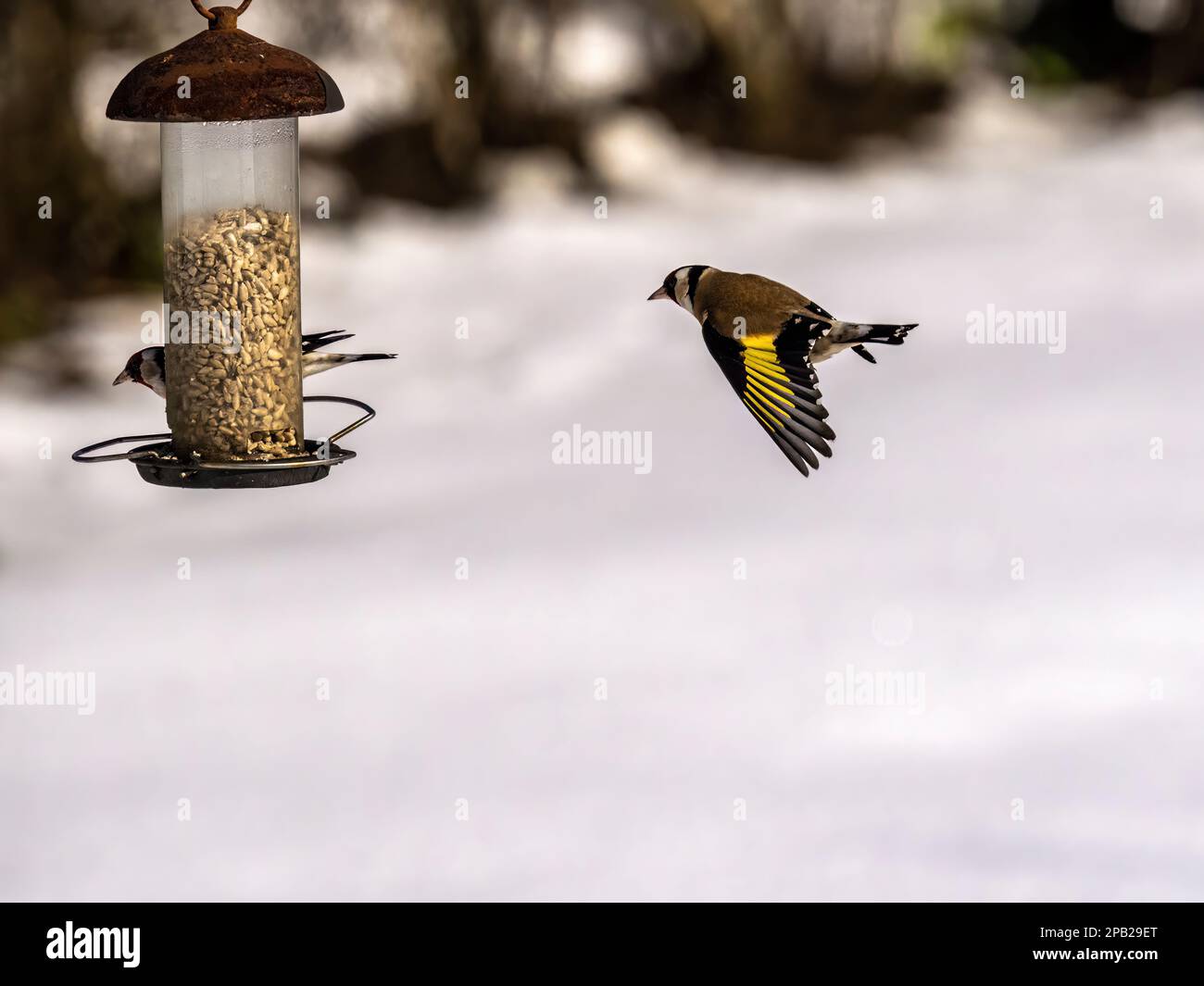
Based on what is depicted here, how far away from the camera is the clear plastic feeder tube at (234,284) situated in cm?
421

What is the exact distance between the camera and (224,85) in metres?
3.61

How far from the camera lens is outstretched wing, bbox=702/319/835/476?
123 inches

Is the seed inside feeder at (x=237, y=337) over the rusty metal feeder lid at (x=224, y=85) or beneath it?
beneath

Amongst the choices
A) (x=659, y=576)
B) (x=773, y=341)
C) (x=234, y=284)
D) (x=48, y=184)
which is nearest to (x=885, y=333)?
(x=773, y=341)

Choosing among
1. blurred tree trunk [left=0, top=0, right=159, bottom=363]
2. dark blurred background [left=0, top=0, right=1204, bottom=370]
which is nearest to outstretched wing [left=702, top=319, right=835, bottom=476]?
dark blurred background [left=0, top=0, right=1204, bottom=370]

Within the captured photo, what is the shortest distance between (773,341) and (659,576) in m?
8.45

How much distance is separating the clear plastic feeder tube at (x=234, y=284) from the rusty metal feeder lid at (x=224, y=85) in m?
0.51

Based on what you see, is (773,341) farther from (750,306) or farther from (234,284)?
(234,284)

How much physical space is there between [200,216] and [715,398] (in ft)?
34.4

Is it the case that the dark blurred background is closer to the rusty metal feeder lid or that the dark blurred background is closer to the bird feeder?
the bird feeder

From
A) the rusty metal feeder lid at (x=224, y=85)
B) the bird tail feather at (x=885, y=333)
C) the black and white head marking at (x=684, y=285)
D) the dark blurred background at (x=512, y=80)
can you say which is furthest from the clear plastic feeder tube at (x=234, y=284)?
the dark blurred background at (x=512, y=80)

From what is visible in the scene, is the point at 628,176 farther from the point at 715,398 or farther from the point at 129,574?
the point at 129,574

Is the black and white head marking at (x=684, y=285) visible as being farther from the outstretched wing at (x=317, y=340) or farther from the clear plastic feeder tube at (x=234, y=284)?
the clear plastic feeder tube at (x=234, y=284)

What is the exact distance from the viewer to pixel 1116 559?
11969 mm
